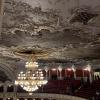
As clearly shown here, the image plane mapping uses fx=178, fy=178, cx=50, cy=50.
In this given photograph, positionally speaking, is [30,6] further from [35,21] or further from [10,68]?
[10,68]

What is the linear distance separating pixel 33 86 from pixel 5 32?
15.6 feet

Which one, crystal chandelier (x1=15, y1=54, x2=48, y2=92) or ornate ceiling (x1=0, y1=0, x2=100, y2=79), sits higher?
ornate ceiling (x1=0, y1=0, x2=100, y2=79)

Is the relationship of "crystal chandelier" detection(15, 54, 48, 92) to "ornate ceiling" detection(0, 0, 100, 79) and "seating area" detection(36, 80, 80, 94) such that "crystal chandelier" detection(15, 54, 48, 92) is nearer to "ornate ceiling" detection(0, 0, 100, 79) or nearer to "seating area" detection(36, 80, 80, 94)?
"ornate ceiling" detection(0, 0, 100, 79)

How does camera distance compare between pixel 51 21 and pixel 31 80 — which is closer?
pixel 51 21

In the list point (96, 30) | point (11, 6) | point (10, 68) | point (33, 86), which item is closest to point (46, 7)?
point (11, 6)

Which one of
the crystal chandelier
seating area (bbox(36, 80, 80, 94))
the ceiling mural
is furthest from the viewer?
seating area (bbox(36, 80, 80, 94))

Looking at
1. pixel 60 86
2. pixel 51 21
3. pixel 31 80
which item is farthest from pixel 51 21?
pixel 60 86

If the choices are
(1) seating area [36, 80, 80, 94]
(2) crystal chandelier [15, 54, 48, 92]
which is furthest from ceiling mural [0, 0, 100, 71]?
(1) seating area [36, 80, 80, 94]

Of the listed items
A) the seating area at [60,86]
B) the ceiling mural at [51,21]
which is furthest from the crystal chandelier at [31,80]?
the seating area at [60,86]

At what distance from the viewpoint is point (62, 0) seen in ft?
12.1

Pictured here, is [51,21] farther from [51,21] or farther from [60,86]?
[60,86]

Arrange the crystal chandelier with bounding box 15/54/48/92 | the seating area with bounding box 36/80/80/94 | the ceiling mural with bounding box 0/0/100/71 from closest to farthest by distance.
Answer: the ceiling mural with bounding box 0/0/100/71 < the crystal chandelier with bounding box 15/54/48/92 < the seating area with bounding box 36/80/80/94

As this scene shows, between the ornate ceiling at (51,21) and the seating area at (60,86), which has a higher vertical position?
the ornate ceiling at (51,21)

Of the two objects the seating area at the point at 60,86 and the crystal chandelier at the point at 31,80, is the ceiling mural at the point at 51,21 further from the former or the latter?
the seating area at the point at 60,86
